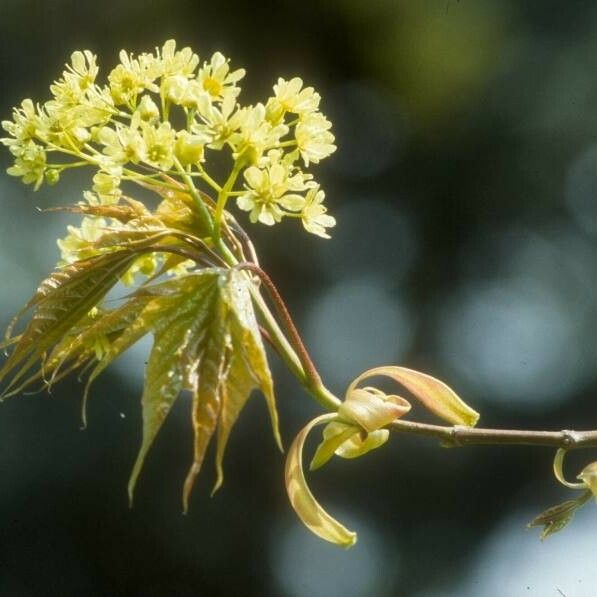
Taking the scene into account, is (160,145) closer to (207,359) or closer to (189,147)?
(189,147)

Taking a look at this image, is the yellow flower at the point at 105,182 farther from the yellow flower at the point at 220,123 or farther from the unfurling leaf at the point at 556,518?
the unfurling leaf at the point at 556,518

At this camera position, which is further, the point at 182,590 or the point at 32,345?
the point at 182,590

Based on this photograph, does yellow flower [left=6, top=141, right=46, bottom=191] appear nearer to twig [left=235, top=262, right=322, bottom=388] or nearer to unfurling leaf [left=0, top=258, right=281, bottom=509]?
unfurling leaf [left=0, top=258, right=281, bottom=509]

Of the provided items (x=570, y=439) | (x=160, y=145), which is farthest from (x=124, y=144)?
(x=570, y=439)

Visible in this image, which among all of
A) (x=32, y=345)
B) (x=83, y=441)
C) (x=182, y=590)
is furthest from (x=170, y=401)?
(x=182, y=590)

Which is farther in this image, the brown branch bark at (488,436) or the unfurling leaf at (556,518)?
the unfurling leaf at (556,518)

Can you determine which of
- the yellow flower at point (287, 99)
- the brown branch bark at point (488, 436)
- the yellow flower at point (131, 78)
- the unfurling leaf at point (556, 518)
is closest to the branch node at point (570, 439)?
the brown branch bark at point (488, 436)

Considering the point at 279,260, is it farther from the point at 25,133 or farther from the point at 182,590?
the point at 25,133

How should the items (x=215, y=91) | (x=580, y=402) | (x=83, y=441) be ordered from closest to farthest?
(x=215, y=91) → (x=83, y=441) → (x=580, y=402)
